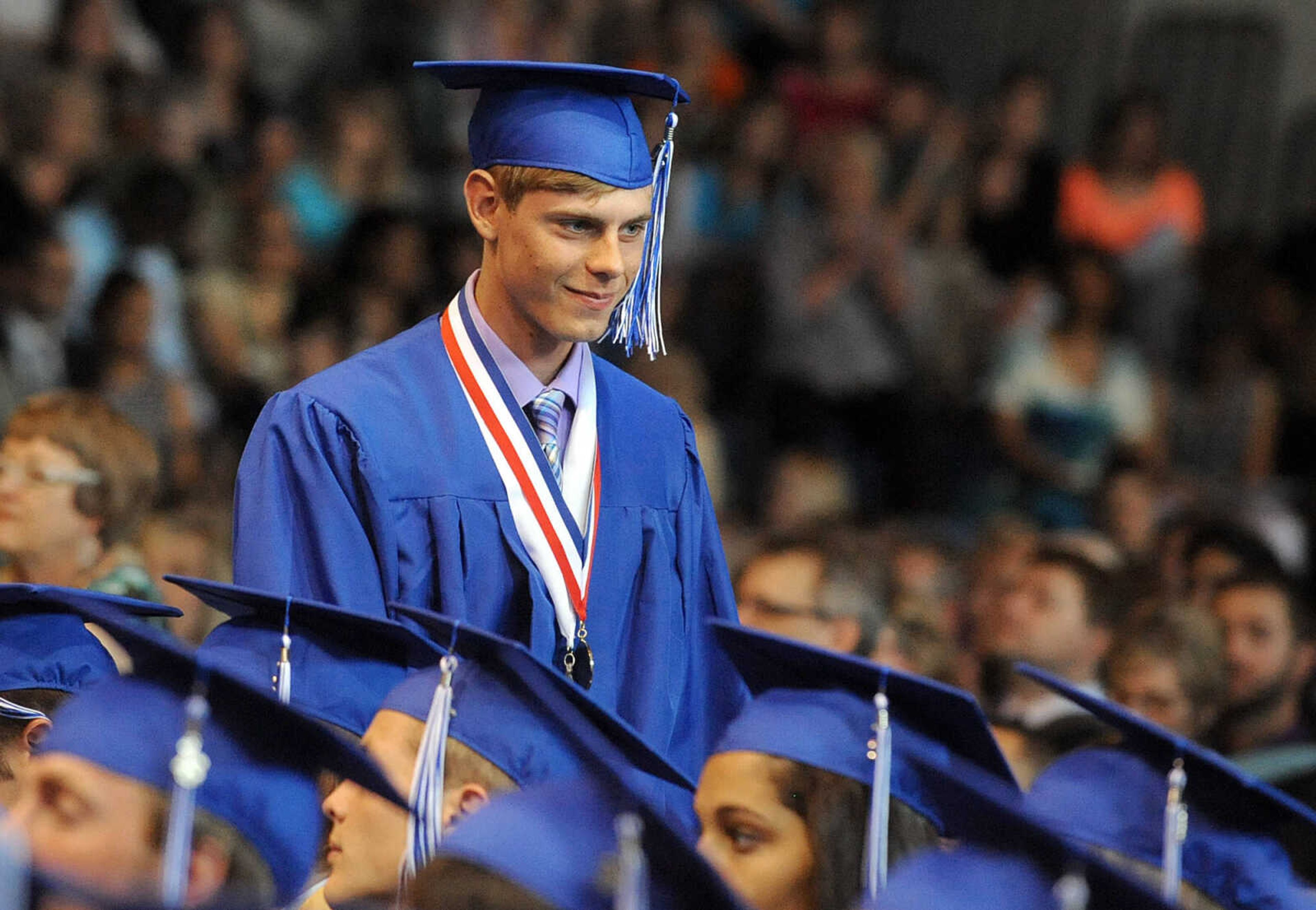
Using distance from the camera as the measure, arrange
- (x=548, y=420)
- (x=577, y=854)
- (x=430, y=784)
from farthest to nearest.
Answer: (x=548, y=420)
(x=430, y=784)
(x=577, y=854)

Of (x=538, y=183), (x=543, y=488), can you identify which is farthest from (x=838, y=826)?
(x=538, y=183)

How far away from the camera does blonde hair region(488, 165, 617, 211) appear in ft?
9.50

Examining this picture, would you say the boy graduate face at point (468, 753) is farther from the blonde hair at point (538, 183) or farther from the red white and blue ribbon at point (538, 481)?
the blonde hair at point (538, 183)

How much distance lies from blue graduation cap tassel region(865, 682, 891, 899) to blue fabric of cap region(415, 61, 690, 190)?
91 centimetres

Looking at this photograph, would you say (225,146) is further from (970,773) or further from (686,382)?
(970,773)

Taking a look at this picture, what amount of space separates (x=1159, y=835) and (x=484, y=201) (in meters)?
1.37

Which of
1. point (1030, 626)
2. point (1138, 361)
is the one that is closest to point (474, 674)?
point (1030, 626)

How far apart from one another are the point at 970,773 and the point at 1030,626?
245cm

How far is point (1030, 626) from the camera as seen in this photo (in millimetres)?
5004

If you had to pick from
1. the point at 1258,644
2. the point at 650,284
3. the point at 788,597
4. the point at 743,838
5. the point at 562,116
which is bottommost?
the point at 1258,644

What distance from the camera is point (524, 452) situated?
2.96 metres

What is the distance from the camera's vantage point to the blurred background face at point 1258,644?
4.95m

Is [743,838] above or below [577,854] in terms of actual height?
→ below

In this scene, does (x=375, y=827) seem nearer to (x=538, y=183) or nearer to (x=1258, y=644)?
(x=538, y=183)
